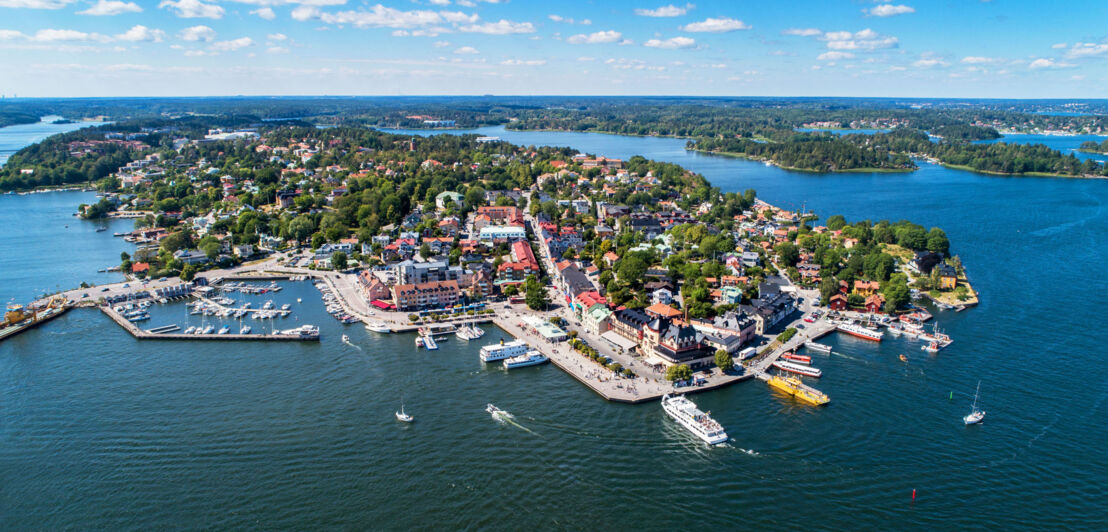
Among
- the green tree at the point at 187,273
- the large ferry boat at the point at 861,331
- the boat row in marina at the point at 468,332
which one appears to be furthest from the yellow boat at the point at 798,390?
the green tree at the point at 187,273

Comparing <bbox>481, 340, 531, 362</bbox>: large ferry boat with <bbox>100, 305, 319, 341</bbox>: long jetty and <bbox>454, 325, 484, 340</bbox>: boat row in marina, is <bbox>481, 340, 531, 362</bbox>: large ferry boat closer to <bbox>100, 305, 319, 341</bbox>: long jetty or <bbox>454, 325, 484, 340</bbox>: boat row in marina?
<bbox>454, 325, 484, 340</bbox>: boat row in marina

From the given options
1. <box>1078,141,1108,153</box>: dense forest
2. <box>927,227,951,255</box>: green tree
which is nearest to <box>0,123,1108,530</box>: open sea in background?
<box>927,227,951,255</box>: green tree

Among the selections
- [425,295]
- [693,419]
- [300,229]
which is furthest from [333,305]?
[693,419]

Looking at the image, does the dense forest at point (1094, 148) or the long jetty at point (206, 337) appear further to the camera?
the dense forest at point (1094, 148)

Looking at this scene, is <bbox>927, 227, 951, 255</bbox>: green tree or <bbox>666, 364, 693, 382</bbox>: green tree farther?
<bbox>927, 227, 951, 255</bbox>: green tree

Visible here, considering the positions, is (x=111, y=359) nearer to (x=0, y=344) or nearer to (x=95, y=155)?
(x=0, y=344)

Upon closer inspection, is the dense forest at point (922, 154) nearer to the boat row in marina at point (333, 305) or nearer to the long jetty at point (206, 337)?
the boat row in marina at point (333, 305)

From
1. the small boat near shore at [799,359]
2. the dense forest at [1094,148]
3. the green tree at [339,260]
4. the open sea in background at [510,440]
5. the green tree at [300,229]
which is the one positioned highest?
the dense forest at [1094,148]

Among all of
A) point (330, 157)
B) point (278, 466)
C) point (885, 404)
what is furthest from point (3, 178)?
point (885, 404)
